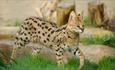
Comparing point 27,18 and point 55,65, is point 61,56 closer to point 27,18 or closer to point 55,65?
point 55,65

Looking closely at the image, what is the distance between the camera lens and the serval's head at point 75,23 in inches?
156

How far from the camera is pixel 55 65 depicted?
4004mm

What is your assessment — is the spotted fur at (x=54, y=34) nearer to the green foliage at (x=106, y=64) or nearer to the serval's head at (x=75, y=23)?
the serval's head at (x=75, y=23)

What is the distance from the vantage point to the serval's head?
397 cm

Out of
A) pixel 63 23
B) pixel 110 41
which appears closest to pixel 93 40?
pixel 110 41

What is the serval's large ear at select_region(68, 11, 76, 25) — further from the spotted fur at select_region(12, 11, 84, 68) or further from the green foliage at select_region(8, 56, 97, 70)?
the green foliage at select_region(8, 56, 97, 70)

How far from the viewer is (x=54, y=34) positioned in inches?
158

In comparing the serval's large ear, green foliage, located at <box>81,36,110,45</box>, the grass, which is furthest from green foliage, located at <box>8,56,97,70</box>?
the serval's large ear

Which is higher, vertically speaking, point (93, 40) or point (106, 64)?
point (93, 40)

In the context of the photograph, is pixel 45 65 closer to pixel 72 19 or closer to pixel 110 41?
pixel 72 19

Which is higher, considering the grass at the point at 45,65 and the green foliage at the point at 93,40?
the green foliage at the point at 93,40

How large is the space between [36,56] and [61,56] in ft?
Answer: 0.52

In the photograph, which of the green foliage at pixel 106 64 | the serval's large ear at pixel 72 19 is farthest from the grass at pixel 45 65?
the serval's large ear at pixel 72 19

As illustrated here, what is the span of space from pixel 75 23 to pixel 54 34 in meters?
0.15
